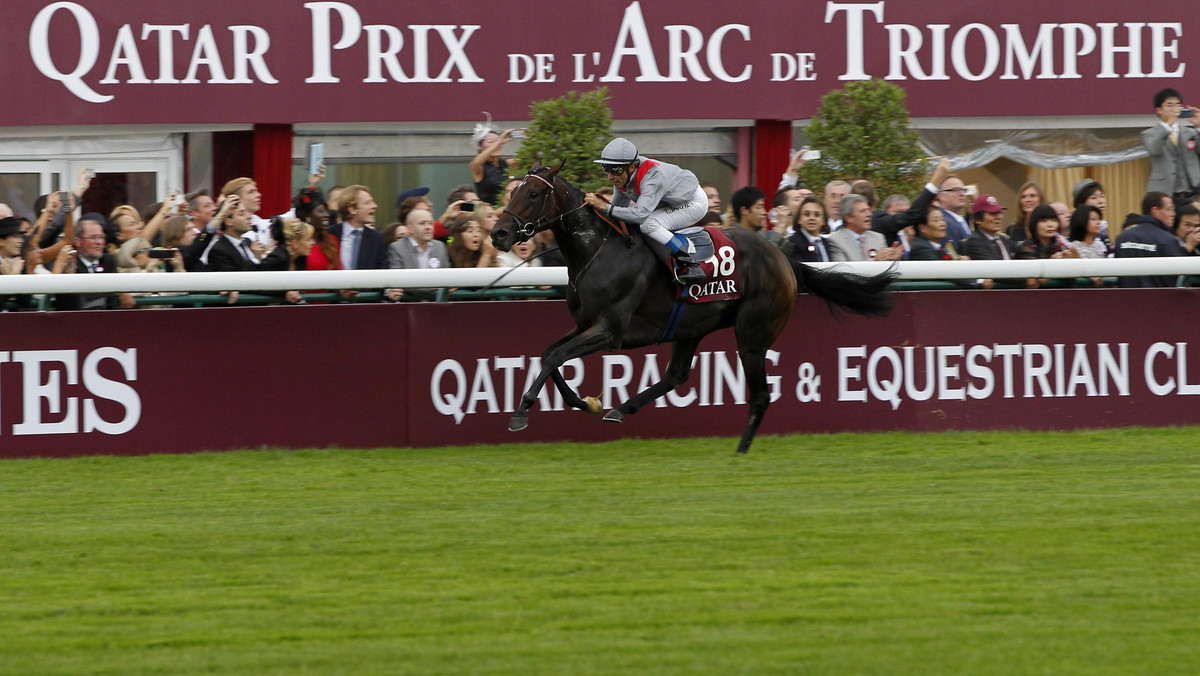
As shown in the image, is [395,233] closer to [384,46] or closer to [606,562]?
[606,562]

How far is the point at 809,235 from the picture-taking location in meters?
10.1

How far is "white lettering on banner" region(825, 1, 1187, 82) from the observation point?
15.4m

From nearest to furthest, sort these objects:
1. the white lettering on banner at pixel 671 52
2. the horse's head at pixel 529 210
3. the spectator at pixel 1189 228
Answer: the horse's head at pixel 529 210, the spectator at pixel 1189 228, the white lettering on banner at pixel 671 52

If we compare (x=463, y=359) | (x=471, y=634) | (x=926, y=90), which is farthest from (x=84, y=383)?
(x=926, y=90)

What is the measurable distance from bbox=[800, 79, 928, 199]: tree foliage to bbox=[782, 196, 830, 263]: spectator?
2240 mm

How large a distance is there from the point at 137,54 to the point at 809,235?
23.8ft

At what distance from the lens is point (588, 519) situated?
6.88 m

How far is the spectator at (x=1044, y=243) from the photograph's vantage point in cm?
1048

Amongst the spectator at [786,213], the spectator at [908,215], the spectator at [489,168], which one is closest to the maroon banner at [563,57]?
the spectator at [489,168]

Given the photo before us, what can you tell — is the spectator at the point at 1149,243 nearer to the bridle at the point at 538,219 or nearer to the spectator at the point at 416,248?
the bridle at the point at 538,219

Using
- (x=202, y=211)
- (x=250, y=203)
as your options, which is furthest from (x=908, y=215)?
(x=202, y=211)

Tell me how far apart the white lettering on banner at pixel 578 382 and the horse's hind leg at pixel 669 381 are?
0.21 meters

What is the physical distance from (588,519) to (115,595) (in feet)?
6.83

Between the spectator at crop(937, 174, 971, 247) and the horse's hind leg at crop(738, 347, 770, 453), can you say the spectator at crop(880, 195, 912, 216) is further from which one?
the horse's hind leg at crop(738, 347, 770, 453)
